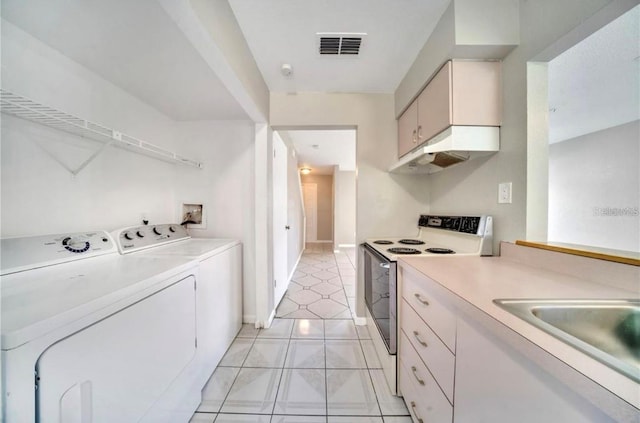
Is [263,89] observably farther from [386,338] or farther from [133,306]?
[386,338]

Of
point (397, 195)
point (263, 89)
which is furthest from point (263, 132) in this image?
point (397, 195)

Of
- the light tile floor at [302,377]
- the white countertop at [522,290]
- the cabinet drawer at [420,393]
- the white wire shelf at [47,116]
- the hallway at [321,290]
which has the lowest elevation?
the light tile floor at [302,377]

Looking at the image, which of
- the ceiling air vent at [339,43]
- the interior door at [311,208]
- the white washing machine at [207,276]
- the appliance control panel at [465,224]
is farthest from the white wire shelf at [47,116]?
the interior door at [311,208]

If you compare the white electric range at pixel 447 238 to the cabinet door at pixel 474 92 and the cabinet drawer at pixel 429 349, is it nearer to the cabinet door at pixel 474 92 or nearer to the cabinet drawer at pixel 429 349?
the cabinet drawer at pixel 429 349

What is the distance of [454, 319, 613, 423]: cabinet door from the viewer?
0.43m

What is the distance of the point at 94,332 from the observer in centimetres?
68

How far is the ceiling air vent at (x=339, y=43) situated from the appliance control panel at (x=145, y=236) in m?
1.88

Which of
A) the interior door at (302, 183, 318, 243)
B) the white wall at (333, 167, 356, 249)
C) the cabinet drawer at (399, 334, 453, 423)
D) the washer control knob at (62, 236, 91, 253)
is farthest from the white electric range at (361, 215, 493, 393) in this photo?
the interior door at (302, 183, 318, 243)

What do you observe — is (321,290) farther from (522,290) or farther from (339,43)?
(339,43)

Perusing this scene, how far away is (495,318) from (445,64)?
148 centimetres

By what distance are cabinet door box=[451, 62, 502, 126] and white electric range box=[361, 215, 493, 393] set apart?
637mm

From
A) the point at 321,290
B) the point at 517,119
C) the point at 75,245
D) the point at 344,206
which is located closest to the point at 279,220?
the point at 321,290

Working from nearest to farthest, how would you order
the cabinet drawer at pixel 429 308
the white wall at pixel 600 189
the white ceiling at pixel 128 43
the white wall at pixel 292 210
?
the cabinet drawer at pixel 429 308
the white ceiling at pixel 128 43
the white wall at pixel 600 189
the white wall at pixel 292 210

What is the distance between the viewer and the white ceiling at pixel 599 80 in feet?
3.92
